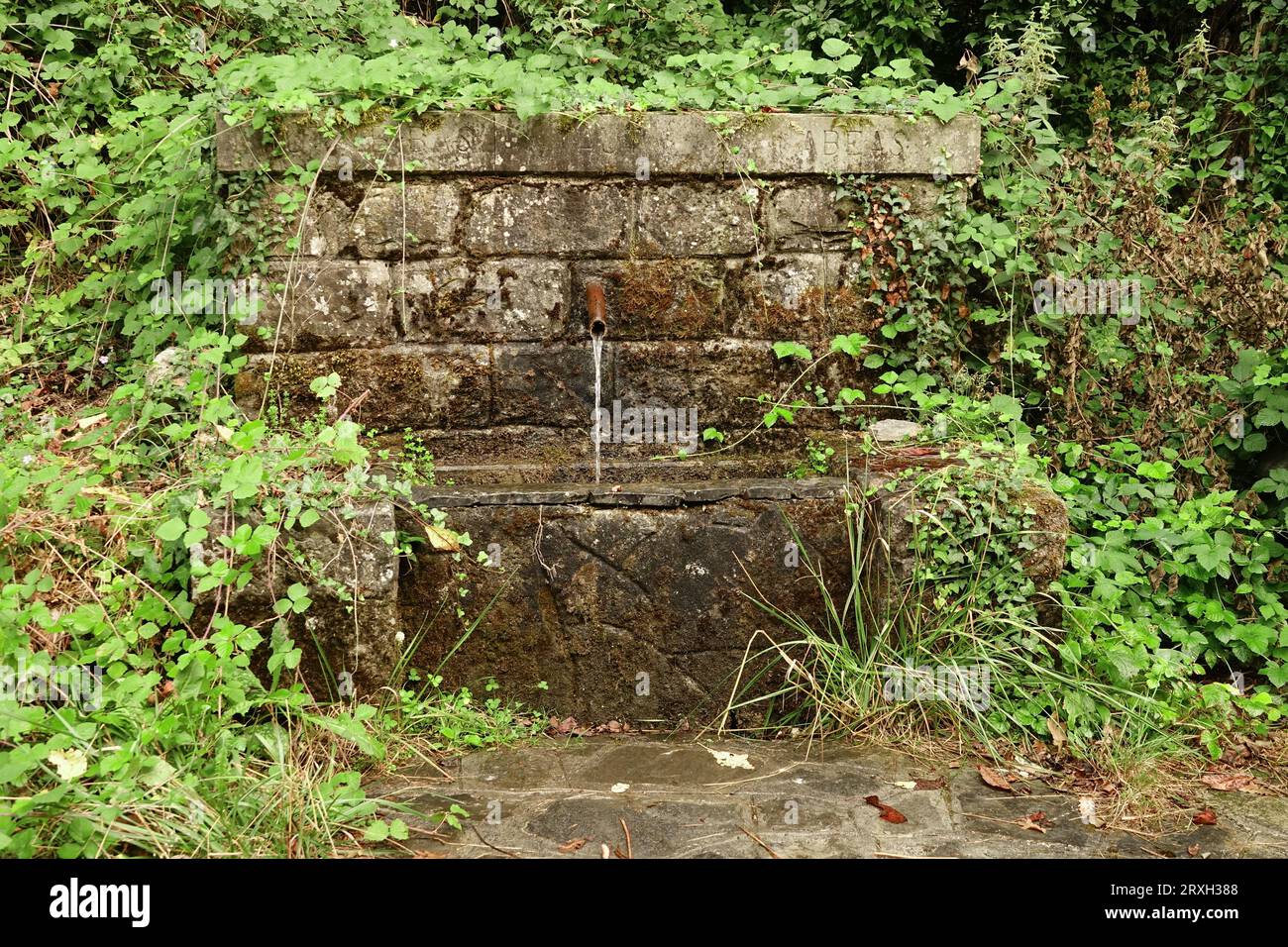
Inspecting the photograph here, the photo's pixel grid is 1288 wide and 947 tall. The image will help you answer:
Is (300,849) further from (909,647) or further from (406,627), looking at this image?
(909,647)

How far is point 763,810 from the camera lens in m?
3.21

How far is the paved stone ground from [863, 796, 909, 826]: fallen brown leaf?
23 millimetres

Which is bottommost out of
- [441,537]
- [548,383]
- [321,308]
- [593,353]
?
[441,537]

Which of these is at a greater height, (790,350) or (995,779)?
(790,350)

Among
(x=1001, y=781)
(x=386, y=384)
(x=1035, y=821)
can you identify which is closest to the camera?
(x=1035, y=821)

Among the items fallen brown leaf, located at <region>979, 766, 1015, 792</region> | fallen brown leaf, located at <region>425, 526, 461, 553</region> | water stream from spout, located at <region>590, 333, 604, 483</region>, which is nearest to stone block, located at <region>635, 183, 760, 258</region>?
water stream from spout, located at <region>590, 333, 604, 483</region>

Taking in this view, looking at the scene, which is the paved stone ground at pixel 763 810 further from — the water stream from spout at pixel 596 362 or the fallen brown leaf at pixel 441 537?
the water stream from spout at pixel 596 362

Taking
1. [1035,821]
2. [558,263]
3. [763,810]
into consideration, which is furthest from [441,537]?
[1035,821]

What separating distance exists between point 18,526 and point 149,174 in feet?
7.05

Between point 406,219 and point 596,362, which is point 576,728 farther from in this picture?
point 406,219

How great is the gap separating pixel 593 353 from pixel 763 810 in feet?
6.78

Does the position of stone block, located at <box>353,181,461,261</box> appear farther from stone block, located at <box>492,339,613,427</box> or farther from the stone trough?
stone block, located at <box>492,339,613,427</box>

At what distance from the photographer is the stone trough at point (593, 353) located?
158 inches

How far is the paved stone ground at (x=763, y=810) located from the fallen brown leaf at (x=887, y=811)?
0.02 m
